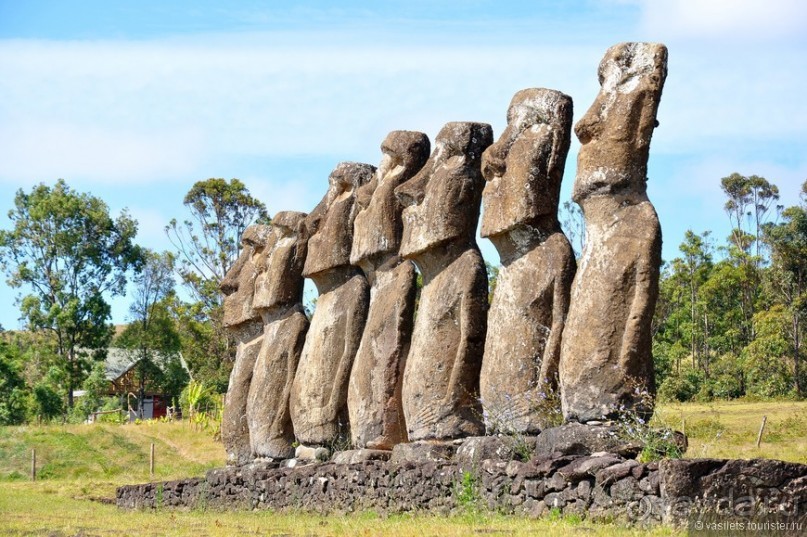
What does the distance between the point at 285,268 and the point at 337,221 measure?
4.79 ft

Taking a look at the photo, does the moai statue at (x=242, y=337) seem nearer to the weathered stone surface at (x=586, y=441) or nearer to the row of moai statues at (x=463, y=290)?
the row of moai statues at (x=463, y=290)

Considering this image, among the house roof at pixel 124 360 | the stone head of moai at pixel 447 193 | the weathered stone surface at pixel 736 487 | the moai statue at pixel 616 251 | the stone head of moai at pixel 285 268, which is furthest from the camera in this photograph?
the house roof at pixel 124 360

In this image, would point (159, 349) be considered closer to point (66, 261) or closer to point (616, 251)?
point (66, 261)

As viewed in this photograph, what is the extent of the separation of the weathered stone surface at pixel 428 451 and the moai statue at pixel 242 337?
4.72 meters

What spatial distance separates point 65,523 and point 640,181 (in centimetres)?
794

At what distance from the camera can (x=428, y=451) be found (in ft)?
43.6

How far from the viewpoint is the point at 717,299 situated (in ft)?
133

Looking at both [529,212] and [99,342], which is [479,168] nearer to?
[529,212]

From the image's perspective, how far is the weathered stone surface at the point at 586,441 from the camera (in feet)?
35.4

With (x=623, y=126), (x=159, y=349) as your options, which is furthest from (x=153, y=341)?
(x=623, y=126)

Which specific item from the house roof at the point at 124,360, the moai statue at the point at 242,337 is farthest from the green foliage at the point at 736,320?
the house roof at the point at 124,360

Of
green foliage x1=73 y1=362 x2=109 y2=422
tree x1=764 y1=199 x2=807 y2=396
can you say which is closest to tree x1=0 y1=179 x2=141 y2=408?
green foliage x1=73 y1=362 x2=109 y2=422

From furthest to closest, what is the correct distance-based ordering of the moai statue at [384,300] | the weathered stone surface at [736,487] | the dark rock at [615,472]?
the moai statue at [384,300] → the dark rock at [615,472] → the weathered stone surface at [736,487]

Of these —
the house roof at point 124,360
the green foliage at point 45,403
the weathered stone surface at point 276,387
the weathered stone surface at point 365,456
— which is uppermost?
the house roof at point 124,360
